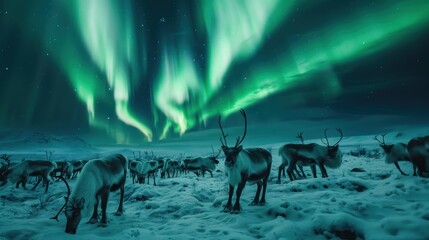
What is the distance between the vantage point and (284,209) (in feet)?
21.6

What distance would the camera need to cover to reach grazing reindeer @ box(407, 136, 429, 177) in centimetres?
1010

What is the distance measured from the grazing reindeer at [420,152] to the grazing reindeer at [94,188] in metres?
11.9

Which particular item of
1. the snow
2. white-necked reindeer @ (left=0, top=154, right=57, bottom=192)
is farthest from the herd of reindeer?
white-necked reindeer @ (left=0, top=154, right=57, bottom=192)

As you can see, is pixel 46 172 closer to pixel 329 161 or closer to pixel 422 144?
pixel 329 161

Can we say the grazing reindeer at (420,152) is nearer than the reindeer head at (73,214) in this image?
No

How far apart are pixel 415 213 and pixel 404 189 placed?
3416 mm

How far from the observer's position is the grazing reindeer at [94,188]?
17.7ft

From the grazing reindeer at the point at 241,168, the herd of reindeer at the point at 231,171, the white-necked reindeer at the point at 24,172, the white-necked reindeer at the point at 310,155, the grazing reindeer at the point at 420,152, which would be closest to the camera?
the herd of reindeer at the point at 231,171

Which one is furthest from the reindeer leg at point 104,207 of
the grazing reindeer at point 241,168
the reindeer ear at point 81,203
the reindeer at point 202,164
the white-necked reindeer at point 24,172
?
the reindeer at point 202,164

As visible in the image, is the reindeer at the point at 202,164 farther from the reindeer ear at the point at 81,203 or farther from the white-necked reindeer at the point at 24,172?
the reindeer ear at the point at 81,203

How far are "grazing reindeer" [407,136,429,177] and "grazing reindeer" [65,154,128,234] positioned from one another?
1188 centimetres

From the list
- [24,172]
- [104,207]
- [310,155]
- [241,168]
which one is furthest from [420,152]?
[24,172]

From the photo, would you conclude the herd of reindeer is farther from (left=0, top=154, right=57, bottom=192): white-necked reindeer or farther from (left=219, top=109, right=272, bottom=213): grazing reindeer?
(left=0, top=154, right=57, bottom=192): white-necked reindeer

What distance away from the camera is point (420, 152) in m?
10.2
